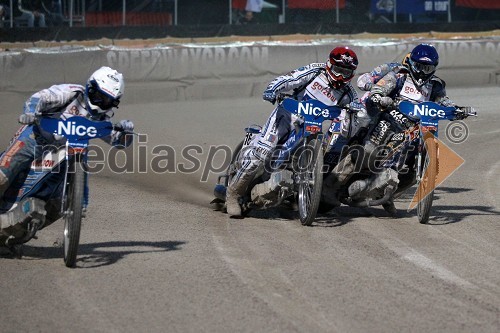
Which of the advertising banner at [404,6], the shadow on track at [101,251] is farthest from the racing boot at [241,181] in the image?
the advertising banner at [404,6]

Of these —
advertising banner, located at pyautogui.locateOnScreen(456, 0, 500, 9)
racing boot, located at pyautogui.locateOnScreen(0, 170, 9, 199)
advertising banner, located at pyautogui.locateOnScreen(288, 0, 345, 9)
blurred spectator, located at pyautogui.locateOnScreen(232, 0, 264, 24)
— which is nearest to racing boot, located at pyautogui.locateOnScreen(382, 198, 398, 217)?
racing boot, located at pyautogui.locateOnScreen(0, 170, 9, 199)

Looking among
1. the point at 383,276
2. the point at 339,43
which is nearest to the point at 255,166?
the point at 383,276

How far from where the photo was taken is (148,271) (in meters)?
8.27

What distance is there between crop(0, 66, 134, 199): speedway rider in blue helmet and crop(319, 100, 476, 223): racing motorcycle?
3.35 meters

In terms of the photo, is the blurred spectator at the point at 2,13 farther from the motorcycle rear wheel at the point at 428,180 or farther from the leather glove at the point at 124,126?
the leather glove at the point at 124,126

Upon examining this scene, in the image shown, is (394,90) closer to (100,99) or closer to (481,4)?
(100,99)

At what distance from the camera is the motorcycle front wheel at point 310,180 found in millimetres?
10406

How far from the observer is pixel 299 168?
35.9ft

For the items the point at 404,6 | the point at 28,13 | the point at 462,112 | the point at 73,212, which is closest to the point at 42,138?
the point at 73,212

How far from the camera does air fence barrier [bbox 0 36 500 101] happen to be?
1994cm

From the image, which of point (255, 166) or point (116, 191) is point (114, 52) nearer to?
point (116, 191)

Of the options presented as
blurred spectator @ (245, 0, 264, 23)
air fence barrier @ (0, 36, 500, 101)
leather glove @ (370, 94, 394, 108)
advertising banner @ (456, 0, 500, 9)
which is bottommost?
leather glove @ (370, 94, 394, 108)

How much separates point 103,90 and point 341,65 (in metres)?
3.20

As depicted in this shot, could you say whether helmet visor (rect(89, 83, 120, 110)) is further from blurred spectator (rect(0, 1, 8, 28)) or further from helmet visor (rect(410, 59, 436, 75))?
blurred spectator (rect(0, 1, 8, 28))
